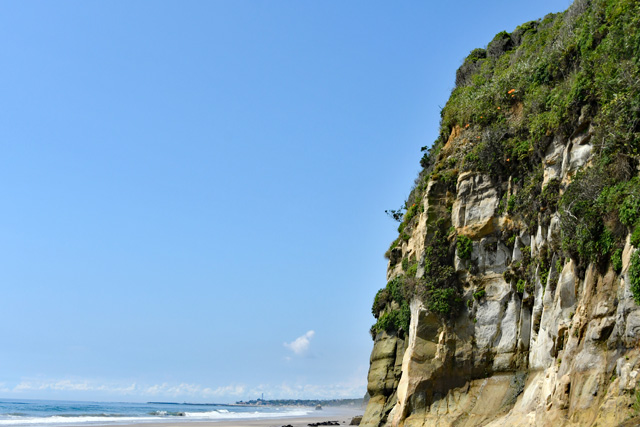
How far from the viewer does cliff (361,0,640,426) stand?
47.7 feet

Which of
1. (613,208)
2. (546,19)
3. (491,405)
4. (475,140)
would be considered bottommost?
(491,405)

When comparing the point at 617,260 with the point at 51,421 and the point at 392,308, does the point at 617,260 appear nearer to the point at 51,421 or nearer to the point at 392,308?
the point at 392,308

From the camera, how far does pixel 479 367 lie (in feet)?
72.7

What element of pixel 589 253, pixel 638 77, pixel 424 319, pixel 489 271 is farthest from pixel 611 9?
pixel 424 319

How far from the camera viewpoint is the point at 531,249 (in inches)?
828

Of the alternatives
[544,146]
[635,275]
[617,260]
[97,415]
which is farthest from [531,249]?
[97,415]

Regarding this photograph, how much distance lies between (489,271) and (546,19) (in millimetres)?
15099

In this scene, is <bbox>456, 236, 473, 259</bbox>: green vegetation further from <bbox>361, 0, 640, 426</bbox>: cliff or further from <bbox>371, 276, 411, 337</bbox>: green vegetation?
<bbox>371, 276, 411, 337</bbox>: green vegetation

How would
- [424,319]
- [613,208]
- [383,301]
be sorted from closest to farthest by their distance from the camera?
[613,208] < [424,319] < [383,301]

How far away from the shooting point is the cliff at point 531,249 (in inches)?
572

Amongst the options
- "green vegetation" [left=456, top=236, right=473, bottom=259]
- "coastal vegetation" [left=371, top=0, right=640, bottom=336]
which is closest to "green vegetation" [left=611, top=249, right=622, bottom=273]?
"coastal vegetation" [left=371, top=0, right=640, bottom=336]

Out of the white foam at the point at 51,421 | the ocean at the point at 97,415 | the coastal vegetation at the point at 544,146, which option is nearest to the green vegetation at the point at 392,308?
the coastal vegetation at the point at 544,146

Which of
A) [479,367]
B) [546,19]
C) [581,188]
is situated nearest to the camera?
[581,188]

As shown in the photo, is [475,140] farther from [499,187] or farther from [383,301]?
[383,301]
